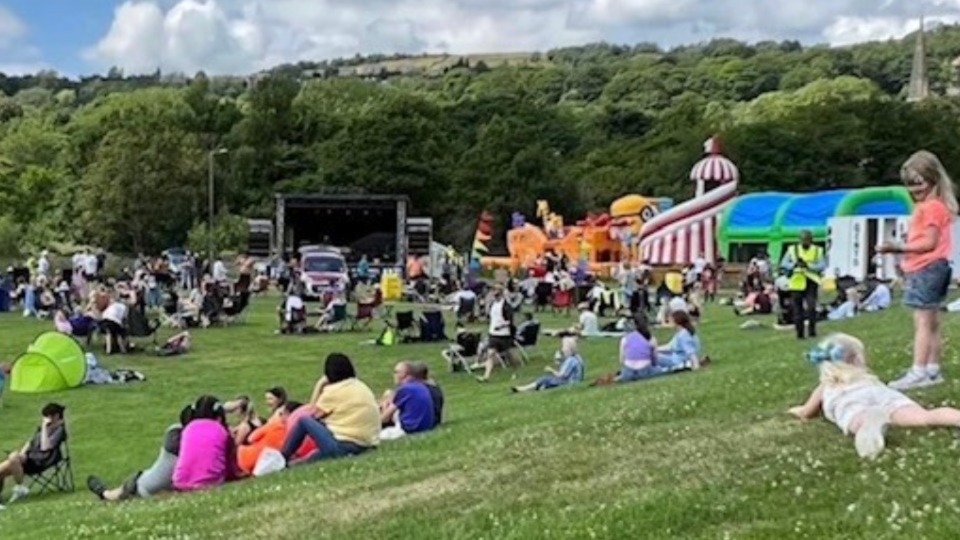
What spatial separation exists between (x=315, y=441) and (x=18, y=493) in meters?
3.80

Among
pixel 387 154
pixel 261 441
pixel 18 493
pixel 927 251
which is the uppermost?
pixel 387 154

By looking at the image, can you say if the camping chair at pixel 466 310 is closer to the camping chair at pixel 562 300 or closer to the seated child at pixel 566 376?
the camping chair at pixel 562 300

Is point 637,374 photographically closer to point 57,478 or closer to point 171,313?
point 57,478

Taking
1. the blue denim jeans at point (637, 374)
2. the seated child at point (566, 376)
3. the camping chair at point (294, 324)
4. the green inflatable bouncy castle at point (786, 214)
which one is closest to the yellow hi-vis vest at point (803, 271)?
the blue denim jeans at point (637, 374)

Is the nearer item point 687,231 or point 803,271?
point 803,271

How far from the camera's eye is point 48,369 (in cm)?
2122

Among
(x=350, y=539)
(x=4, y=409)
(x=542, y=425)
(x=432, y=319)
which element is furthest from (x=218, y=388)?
(x=350, y=539)

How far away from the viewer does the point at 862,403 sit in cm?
839

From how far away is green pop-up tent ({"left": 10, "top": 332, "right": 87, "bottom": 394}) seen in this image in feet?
69.5

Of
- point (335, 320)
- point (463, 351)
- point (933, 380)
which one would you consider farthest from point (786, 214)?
point (933, 380)

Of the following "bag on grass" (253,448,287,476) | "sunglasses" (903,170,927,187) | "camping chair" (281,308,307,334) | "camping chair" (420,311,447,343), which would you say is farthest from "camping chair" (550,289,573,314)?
"sunglasses" (903,170,927,187)

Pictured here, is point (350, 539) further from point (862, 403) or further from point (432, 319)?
point (432, 319)

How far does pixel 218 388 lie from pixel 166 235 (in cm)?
5212

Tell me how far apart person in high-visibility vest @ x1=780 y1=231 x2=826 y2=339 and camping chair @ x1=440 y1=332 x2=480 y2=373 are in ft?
19.0
